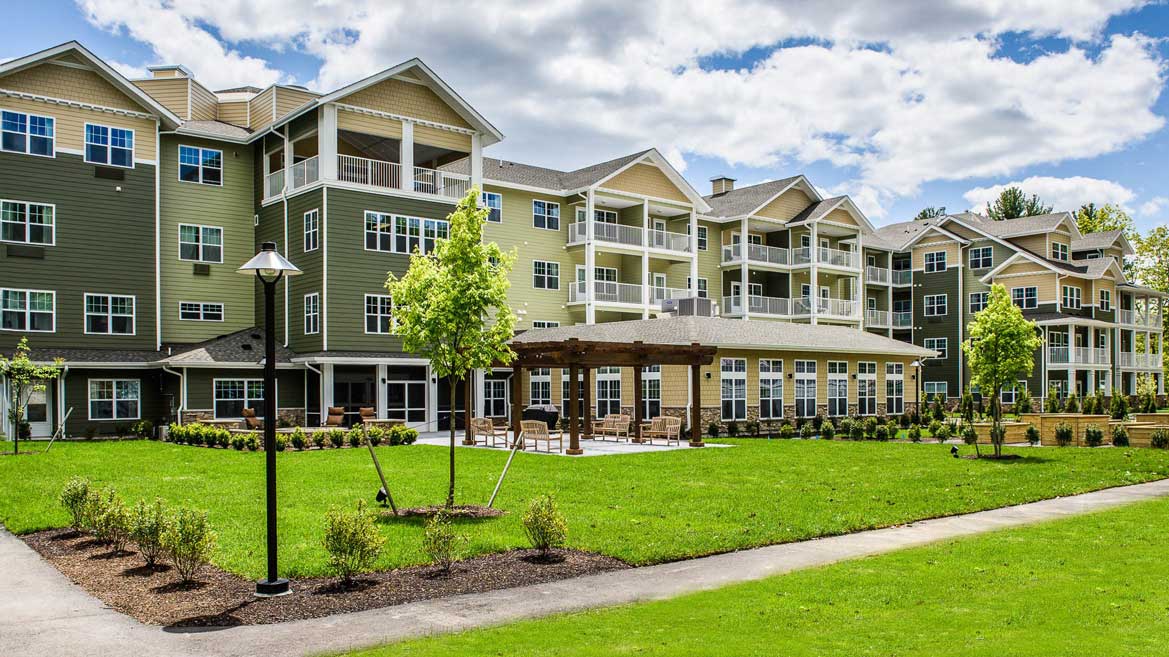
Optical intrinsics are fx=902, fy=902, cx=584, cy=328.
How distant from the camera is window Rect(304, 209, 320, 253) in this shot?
3105 centimetres

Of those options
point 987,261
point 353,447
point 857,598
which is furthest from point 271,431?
point 987,261

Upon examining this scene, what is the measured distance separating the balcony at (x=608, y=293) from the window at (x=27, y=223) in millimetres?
20037

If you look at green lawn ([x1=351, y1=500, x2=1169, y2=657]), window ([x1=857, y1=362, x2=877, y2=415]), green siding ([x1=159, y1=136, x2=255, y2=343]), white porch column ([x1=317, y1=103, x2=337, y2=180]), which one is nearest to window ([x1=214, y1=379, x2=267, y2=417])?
green siding ([x1=159, y1=136, x2=255, y2=343])

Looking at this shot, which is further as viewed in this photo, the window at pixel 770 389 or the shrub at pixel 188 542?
the window at pixel 770 389

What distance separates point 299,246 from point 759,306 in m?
24.7

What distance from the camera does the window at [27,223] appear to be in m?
28.3

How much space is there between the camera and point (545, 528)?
10.1 meters

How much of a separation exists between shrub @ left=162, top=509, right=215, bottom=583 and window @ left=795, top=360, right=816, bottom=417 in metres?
28.4

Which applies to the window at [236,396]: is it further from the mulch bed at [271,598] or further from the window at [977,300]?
the window at [977,300]

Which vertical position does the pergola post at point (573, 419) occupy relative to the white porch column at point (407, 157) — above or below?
below

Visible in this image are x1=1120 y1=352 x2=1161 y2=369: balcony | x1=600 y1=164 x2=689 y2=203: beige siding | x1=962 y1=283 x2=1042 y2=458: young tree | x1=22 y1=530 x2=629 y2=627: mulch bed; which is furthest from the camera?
x1=1120 y1=352 x2=1161 y2=369: balcony

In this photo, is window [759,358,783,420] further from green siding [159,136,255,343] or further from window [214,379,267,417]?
green siding [159,136,255,343]

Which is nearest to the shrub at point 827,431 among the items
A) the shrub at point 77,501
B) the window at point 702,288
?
the window at point 702,288

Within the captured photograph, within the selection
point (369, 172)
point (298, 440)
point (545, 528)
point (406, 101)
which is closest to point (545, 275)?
point (369, 172)
